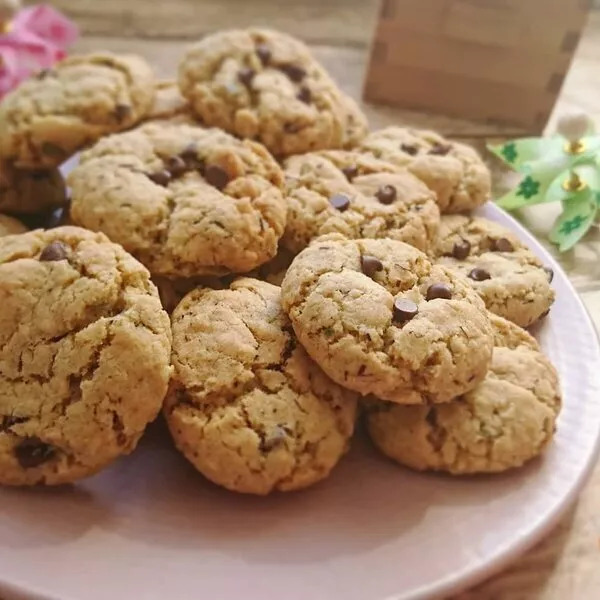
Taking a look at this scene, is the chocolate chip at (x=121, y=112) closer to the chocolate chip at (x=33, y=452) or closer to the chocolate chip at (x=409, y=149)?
the chocolate chip at (x=409, y=149)

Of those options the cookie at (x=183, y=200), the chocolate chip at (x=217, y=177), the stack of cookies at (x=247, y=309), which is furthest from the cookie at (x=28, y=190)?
the chocolate chip at (x=217, y=177)

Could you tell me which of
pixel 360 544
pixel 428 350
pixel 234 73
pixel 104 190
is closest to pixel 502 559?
pixel 360 544

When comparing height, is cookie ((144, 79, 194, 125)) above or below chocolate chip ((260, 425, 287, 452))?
above

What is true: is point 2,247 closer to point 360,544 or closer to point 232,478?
point 232,478

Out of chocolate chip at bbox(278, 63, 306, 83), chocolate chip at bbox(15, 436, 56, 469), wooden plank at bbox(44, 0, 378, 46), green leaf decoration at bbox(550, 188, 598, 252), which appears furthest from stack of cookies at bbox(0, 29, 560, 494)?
wooden plank at bbox(44, 0, 378, 46)

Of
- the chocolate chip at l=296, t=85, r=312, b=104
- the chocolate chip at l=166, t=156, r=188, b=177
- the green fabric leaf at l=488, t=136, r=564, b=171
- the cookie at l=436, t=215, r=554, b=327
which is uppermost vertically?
the chocolate chip at l=296, t=85, r=312, b=104

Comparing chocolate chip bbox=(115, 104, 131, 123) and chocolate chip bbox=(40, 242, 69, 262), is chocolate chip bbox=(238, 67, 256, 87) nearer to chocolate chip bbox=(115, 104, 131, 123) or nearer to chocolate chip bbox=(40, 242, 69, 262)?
chocolate chip bbox=(115, 104, 131, 123)

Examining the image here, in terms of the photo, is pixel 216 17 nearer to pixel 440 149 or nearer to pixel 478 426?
pixel 440 149
